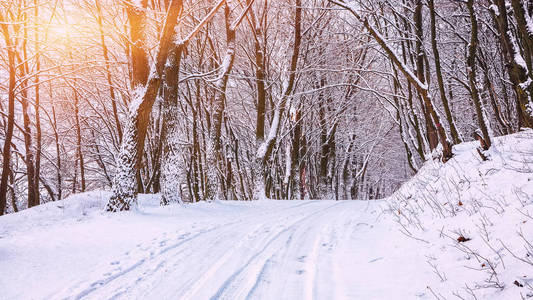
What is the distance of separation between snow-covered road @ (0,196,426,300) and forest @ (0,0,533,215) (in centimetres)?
240

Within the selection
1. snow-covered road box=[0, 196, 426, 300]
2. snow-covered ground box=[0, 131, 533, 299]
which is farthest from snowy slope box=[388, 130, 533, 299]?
snow-covered road box=[0, 196, 426, 300]

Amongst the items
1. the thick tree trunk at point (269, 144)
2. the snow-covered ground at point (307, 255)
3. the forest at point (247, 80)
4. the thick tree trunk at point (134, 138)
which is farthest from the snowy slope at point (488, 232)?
the thick tree trunk at point (269, 144)

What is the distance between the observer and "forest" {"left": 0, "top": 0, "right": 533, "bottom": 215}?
7.12m

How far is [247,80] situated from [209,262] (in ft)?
49.1

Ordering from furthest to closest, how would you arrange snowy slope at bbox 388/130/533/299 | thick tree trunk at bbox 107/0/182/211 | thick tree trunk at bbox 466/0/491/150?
thick tree trunk at bbox 107/0/182/211, thick tree trunk at bbox 466/0/491/150, snowy slope at bbox 388/130/533/299

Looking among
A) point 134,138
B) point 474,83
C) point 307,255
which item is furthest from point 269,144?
point 307,255

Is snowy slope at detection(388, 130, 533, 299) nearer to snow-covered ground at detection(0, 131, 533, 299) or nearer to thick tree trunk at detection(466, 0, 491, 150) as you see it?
snow-covered ground at detection(0, 131, 533, 299)

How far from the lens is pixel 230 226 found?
5504 mm

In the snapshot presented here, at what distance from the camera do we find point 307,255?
3.87 meters

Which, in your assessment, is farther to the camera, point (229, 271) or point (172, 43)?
point (172, 43)

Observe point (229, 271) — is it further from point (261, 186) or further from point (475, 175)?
point (261, 186)

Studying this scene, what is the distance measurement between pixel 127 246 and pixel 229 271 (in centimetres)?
181

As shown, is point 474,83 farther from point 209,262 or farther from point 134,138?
point 134,138

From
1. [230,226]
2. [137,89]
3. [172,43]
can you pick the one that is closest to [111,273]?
[230,226]
